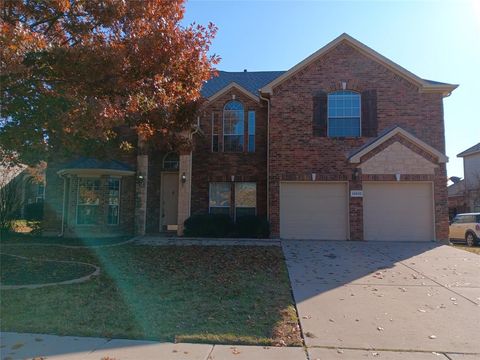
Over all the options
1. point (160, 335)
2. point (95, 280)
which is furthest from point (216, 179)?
point (160, 335)

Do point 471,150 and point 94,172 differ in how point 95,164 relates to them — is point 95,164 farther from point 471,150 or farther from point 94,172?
point 471,150

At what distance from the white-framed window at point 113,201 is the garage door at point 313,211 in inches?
259

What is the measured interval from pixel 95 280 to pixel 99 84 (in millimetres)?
3792

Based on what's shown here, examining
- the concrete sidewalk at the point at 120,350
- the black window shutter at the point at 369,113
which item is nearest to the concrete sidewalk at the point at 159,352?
the concrete sidewalk at the point at 120,350

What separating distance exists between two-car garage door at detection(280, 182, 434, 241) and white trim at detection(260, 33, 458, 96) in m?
3.57

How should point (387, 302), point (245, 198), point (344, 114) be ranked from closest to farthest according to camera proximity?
point (387, 302) < point (344, 114) < point (245, 198)

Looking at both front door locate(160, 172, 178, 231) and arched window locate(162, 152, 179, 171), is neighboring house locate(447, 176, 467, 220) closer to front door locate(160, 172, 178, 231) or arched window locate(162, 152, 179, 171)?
front door locate(160, 172, 178, 231)

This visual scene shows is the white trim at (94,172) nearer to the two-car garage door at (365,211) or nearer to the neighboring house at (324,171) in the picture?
the neighboring house at (324,171)

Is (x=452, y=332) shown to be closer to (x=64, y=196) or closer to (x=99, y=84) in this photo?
(x=99, y=84)

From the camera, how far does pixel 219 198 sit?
17.1 meters

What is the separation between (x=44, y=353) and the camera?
15.2 ft

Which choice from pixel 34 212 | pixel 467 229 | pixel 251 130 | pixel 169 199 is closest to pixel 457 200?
pixel 467 229

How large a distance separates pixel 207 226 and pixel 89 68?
9.21 meters

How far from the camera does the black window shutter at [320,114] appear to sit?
1554cm
